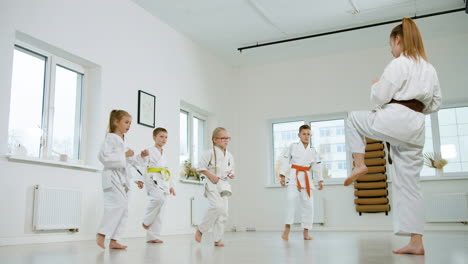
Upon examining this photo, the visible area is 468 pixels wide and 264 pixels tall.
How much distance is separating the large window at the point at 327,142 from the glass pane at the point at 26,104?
4719 millimetres

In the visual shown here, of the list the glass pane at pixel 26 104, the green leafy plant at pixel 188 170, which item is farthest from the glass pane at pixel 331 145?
the glass pane at pixel 26 104

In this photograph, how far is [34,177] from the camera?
4.57m

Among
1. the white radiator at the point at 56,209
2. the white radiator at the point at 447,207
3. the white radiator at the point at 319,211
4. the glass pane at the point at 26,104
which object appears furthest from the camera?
the white radiator at the point at 319,211

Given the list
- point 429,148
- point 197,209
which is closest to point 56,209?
point 197,209

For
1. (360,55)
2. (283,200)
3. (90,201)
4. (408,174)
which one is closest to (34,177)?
(90,201)

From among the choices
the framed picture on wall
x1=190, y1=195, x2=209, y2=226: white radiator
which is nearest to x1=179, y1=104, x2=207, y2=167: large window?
x1=190, y1=195, x2=209, y2=226: white radiator

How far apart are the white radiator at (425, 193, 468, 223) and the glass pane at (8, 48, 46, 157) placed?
5966 millimetres

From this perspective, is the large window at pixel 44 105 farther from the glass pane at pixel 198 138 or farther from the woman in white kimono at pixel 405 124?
the woman in white kimono at pixel 405 124

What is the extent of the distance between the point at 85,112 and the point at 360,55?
17.1 ft

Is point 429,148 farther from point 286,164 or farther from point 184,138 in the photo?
point 184,138

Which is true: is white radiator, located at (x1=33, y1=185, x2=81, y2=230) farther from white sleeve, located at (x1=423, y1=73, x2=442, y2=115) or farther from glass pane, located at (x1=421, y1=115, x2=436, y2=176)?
glass pane, located at (x1=421, y1=115, x2=436, y2=176)

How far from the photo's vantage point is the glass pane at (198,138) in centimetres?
817

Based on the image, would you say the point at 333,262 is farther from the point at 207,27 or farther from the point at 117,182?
the point at 207,27

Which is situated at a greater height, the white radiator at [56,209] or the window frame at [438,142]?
the window frame at [438,142]
